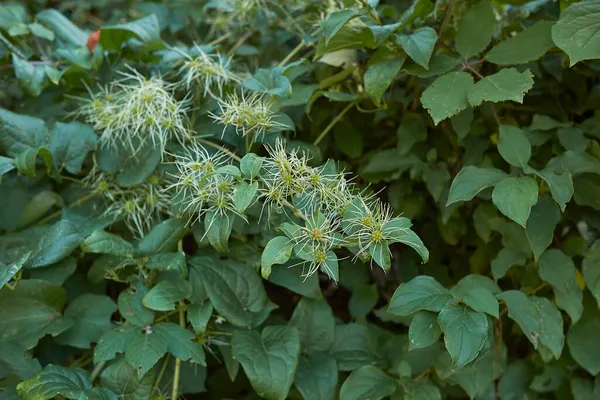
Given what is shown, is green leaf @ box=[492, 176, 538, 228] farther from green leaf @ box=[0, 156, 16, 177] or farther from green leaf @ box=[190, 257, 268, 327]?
green leaf @ box=[0, 156, 16, 177]

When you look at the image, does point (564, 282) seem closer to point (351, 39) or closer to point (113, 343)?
point (351, 39)

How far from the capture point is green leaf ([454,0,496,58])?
96cm

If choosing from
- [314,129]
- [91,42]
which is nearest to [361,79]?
[314,129]

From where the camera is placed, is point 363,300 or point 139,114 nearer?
point 139,114

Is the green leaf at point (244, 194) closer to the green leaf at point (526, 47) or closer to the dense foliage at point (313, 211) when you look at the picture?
the dense foliage at point (313, 211)

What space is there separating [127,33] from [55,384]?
2.07 ft

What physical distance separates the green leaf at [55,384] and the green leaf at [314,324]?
0.34 m

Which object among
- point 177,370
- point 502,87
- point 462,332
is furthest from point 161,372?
point 502,87

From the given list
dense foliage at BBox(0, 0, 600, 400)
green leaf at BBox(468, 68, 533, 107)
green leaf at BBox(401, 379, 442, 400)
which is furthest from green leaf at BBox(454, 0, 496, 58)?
green leaf at BBox(401, 379, 442, 400)

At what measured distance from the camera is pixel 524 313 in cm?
88

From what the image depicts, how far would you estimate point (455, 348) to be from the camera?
2.39 ft

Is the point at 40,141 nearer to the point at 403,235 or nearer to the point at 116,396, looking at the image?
the point at 116,396

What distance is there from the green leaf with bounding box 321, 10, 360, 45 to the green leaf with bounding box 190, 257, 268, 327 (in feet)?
1.27

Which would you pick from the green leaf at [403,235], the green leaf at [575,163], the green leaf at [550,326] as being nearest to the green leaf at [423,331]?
the green leaf at [403,235]
